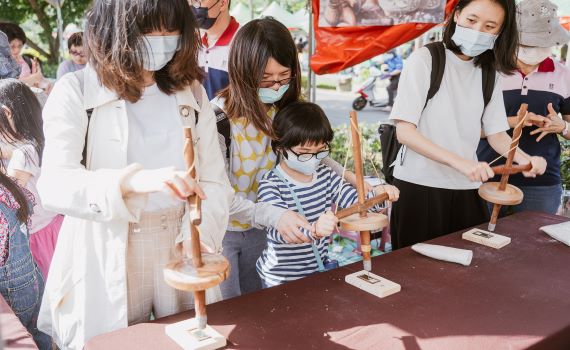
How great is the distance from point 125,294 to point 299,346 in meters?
0.48

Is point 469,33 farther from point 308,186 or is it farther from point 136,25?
point 136,25

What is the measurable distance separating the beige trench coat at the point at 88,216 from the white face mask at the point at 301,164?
1.56 ft

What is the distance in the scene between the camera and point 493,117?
→ 218 centimetres

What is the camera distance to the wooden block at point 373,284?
146cm

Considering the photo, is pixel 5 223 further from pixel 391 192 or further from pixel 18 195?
pixel 391 192

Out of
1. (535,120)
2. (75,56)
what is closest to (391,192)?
(535,120)

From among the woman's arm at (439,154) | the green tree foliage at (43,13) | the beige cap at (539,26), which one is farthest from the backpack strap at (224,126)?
the green tree foliage at (43,13)

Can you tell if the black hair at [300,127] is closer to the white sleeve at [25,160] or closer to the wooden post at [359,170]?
the wooden post at [359,170]

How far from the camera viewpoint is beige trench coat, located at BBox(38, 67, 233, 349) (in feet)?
3.78

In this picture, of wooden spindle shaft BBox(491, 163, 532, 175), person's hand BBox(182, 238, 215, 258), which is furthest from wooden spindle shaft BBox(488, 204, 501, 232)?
person's hand BBox(182, 238, 215, 258)

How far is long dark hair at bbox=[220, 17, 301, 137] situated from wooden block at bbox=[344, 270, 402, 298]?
0.63m

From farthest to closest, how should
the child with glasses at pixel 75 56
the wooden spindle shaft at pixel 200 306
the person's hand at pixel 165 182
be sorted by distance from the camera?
the child with glasses at pixel 75 56 < the wooden spindle shaft at pixel 200 306 < the person's hand at pixel 165 182

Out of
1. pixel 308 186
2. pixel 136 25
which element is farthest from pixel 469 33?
pixel 136 25

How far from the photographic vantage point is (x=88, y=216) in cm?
108
